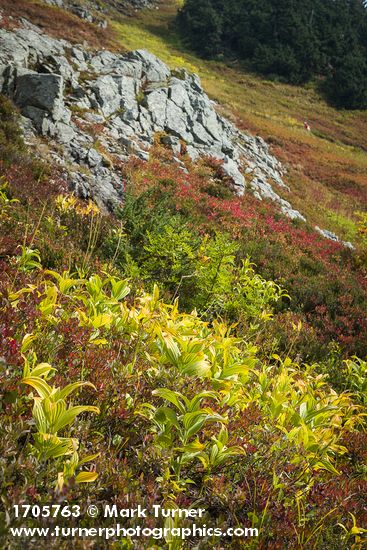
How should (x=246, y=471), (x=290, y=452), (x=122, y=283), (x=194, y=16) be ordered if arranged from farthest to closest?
(x=194, y=16) < (x=122, y=283) < (x=290, y=452) < (x=246, y=471)

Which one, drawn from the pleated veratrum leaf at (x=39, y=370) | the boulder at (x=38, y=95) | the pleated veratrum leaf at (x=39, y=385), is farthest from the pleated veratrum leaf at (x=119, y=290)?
the boulder at (x=38, y=95)

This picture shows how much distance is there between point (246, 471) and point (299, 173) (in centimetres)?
2747

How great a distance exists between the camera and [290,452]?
7.61 ft

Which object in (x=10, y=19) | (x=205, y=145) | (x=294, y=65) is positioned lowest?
(x=205, y=145)

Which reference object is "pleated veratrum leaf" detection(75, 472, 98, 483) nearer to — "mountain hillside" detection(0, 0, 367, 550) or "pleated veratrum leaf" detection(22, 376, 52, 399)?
"mountain hillside" detection(0, 0, 367, 550)

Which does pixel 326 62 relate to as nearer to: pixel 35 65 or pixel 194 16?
pixel 194 16

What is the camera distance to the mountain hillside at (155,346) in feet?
5.58

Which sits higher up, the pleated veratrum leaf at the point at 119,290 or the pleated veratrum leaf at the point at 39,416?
the pleated veratrum leaf at the point at 39,416

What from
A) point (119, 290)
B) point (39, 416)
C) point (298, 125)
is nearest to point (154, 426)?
point (39, 416)

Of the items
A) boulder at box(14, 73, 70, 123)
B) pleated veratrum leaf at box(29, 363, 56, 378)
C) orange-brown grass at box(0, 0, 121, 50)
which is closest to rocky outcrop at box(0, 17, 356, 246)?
boulder at box(14, 73, 70, 123)

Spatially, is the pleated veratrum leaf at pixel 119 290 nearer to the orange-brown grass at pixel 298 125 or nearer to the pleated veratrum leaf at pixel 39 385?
the pleated veratrum leaf at pixel 39 385

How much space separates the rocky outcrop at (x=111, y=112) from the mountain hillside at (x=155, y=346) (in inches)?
4.2

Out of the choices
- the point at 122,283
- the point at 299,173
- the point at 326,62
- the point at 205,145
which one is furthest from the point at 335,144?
the point at 122,283

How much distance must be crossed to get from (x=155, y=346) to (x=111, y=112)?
15794mm
